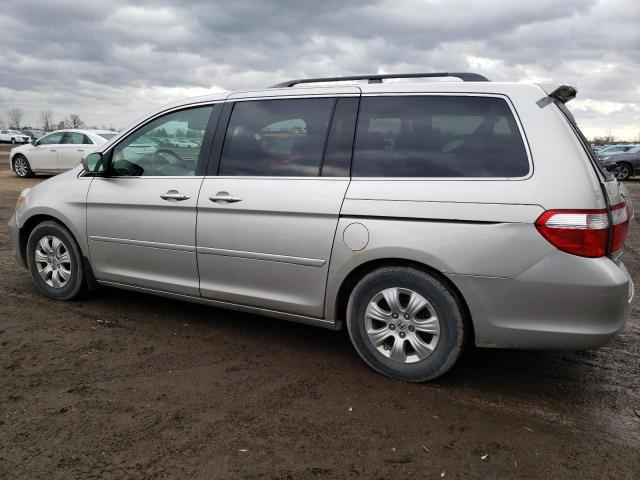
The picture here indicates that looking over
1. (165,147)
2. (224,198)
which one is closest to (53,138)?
(165,147)

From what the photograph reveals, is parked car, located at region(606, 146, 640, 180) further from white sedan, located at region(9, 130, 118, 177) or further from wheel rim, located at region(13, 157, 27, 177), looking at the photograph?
wheel rim, located at region(13, 157, 27, 177)

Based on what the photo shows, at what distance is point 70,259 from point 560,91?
4.00 meters

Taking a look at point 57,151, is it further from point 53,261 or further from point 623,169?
point 623,169

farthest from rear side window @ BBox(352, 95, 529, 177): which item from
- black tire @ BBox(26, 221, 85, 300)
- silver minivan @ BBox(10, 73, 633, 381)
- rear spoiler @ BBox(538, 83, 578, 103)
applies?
black tire @ BBox(26, 221, 85, 300)

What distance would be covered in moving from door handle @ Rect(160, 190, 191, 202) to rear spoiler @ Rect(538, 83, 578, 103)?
8.10ft

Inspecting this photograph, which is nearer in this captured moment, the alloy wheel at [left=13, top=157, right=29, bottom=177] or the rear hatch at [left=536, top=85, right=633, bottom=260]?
the rear hatch at [left=536, top=85, right=633, bottom=260]

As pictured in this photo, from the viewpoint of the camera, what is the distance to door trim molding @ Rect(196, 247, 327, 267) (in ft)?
11.5

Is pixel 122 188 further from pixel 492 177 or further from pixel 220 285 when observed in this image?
pixel 492 177

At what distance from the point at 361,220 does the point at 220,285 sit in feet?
4.03

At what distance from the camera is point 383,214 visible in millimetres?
3264

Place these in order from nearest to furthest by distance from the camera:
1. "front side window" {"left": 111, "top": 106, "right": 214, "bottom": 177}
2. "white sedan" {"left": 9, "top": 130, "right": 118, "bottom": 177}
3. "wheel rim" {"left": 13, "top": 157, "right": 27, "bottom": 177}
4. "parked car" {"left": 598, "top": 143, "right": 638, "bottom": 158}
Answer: "front side window" {"left": 111, "top": 106, "right": 214, "bottom": 177} < "white sedan" {"left": 9, "top": 130, "right": 118, "bottom": 177} < "wheel rim" {"left": 13, "top": 157, "right": 27, "bottom": 177} < "parked car" {"left": 598, "top": 143, "right": 638, "bottom": 158}

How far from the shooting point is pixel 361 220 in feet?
10.9

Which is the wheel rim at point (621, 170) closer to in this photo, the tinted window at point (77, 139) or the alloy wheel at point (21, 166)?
the tinted window at point (77, 139)

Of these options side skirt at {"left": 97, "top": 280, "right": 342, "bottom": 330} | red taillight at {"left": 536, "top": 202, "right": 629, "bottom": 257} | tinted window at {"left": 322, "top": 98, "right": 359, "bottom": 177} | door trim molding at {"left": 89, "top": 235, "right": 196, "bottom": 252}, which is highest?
tinted window at {"left": 322, "top": 98, "right": 359, "bottom": 177}
